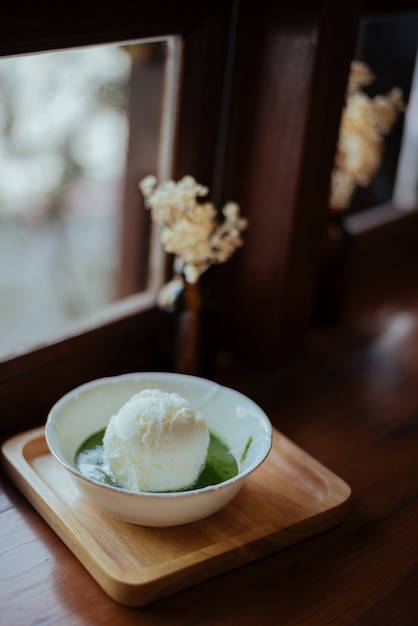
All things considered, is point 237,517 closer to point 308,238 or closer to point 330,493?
point 330,493

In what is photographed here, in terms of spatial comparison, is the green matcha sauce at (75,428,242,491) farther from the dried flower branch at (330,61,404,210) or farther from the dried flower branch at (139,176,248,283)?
the dried flower branch at (330,61,404,210)

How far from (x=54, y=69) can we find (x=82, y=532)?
78 centimetres

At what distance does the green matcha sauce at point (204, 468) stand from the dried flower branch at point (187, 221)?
264 mm

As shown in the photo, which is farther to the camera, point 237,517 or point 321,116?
point 321,116

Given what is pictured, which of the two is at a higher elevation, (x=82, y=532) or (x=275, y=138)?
(x=275, y=138)

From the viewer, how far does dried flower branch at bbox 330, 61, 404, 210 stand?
136 cm

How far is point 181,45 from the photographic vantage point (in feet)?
3.62

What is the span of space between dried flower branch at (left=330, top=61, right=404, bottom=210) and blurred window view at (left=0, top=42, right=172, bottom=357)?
0.34m

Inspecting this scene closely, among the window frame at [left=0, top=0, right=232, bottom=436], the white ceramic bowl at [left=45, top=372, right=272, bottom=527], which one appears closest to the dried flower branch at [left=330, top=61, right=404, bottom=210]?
the window frame at [left=0, top=0, right=232, bottom=436]

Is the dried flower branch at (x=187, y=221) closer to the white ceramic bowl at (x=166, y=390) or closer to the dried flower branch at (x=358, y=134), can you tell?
the white ceramic bowl at (x=166, y=390)

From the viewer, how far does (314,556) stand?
94 centimetres

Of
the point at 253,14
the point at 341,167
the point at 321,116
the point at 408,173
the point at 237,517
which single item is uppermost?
the point at 253,14

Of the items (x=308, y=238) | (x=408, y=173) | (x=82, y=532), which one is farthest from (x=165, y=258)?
(x=408, y=173)

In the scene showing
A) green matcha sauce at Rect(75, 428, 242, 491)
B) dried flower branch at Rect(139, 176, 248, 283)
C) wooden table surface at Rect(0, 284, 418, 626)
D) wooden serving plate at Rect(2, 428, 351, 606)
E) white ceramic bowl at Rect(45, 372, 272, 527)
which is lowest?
wooden table surface at Rect(0, 284, 418, 626)
